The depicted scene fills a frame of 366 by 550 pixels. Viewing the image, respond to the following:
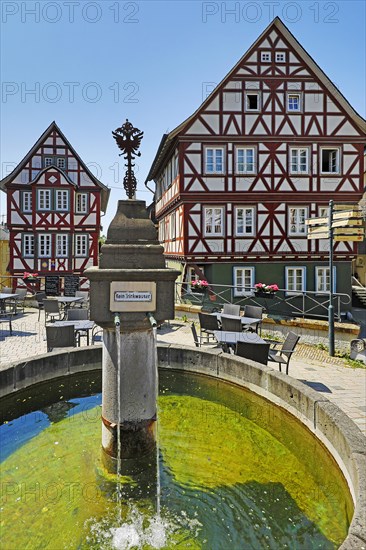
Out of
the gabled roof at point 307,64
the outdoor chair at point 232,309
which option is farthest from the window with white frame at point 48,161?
the outdoor chair at point 232,309

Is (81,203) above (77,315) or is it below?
above

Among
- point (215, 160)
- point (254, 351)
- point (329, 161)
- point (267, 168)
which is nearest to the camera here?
point (254, 351)

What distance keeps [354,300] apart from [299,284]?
646cm

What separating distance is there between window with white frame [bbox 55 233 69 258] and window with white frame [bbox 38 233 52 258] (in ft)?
1.80

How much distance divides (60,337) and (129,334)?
372 centimetres

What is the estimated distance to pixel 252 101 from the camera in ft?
61.7

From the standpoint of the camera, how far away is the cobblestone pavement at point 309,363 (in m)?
6.18

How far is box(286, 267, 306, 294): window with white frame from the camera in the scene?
19141 millimetres

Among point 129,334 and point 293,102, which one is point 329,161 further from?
point 129,334

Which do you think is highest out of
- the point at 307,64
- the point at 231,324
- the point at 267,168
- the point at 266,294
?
the point at 307,64

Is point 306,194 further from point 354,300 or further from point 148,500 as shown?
point 148,500

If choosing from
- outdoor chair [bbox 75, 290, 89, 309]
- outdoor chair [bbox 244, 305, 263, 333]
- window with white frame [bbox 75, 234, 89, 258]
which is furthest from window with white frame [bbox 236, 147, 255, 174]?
window with white frame [bbox 75, 234, 89, 258]

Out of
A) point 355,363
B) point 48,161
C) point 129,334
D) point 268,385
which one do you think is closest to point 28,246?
point 48,161

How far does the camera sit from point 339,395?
643cm
